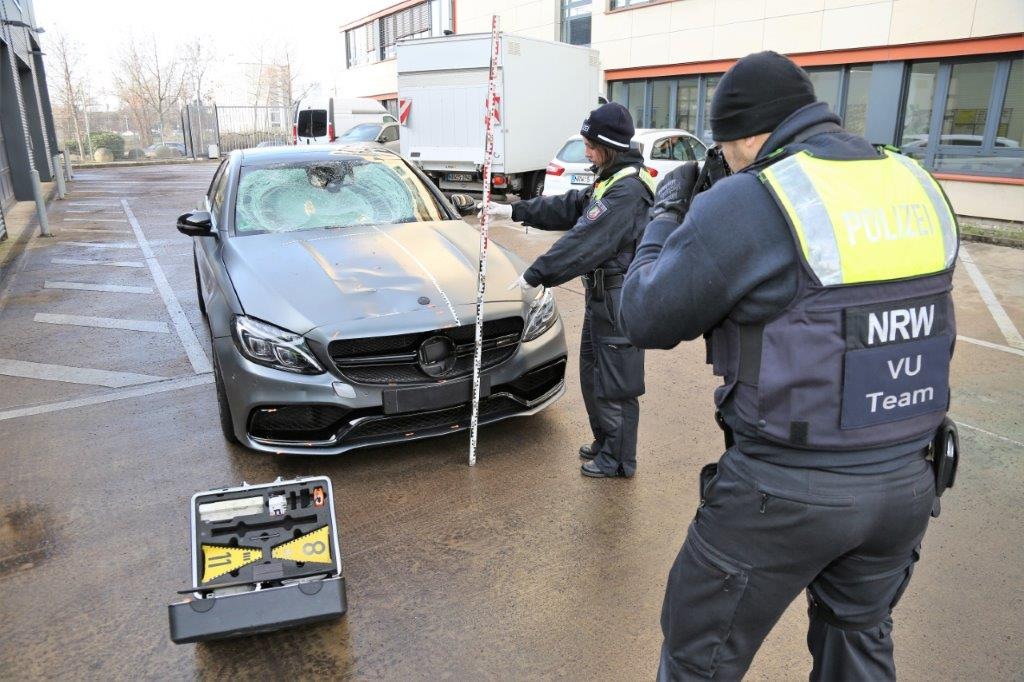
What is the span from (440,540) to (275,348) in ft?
4.10

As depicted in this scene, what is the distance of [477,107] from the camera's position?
44.8 feet

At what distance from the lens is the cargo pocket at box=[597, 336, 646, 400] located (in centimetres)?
362

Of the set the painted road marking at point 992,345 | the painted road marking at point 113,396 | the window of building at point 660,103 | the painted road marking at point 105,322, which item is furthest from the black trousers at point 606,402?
the window of building at point 660,103

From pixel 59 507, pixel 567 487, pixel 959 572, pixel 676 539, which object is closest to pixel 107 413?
pixel 59 507

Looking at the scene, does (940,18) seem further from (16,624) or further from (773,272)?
(16,624)

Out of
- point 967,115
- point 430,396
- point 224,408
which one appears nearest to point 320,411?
point 430,396

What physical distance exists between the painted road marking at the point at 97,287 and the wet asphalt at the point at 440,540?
2395 mm

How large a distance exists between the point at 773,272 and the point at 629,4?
64.8 ft

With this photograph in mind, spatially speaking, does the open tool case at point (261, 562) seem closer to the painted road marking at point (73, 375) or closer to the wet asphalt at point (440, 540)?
the wet asphalt at point (440, 540)

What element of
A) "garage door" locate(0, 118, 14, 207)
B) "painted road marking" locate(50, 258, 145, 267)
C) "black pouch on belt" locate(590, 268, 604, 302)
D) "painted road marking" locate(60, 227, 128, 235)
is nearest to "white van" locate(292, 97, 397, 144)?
"garage door" locate(0, 118, 14, 207)

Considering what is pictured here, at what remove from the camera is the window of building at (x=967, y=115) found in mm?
11906

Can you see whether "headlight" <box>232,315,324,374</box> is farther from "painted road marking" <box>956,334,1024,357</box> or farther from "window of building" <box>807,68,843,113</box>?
"window of building" <box>807,68,843,113</box>

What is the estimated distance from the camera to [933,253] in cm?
163

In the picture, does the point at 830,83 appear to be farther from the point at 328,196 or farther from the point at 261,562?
the point at 261,562
